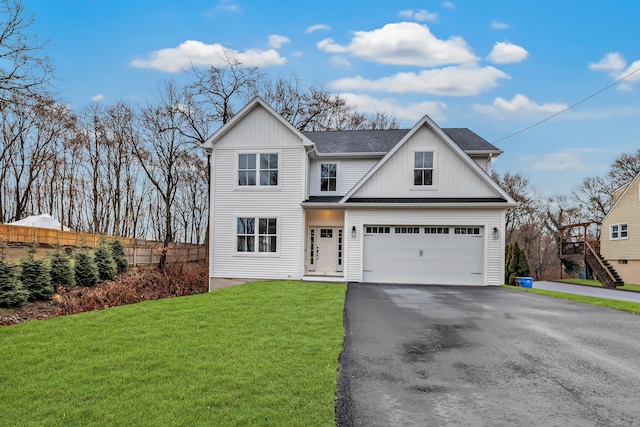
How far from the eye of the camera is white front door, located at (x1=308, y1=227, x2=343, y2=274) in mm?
17297

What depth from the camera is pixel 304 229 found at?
16.4 metres

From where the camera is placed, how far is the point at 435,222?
612 inches

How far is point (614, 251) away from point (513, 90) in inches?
540

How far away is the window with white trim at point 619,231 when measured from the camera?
2416cm

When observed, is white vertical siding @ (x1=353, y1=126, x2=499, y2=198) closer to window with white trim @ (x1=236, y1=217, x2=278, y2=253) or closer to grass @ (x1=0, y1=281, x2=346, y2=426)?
window with white trim @ (x1=236, y1=217, x2=278, y2=253)

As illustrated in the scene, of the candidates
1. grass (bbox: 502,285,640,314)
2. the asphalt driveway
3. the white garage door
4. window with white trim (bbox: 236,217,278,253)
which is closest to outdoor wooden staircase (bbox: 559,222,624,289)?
grass (bbox: 502,285,640,314)

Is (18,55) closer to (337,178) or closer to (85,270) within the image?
(85,270)

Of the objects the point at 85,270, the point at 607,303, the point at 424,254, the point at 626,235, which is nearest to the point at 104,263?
the point at 85,270

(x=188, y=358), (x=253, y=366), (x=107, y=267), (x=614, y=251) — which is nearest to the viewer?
(x=253, y=366)

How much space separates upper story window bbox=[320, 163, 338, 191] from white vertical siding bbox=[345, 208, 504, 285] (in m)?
2.30

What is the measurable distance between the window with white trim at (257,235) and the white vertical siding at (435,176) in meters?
3.73

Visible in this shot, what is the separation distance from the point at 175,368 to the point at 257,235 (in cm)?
1095

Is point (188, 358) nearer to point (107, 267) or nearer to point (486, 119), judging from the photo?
point (107, 267)

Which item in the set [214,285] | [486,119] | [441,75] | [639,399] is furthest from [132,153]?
[639,399]
